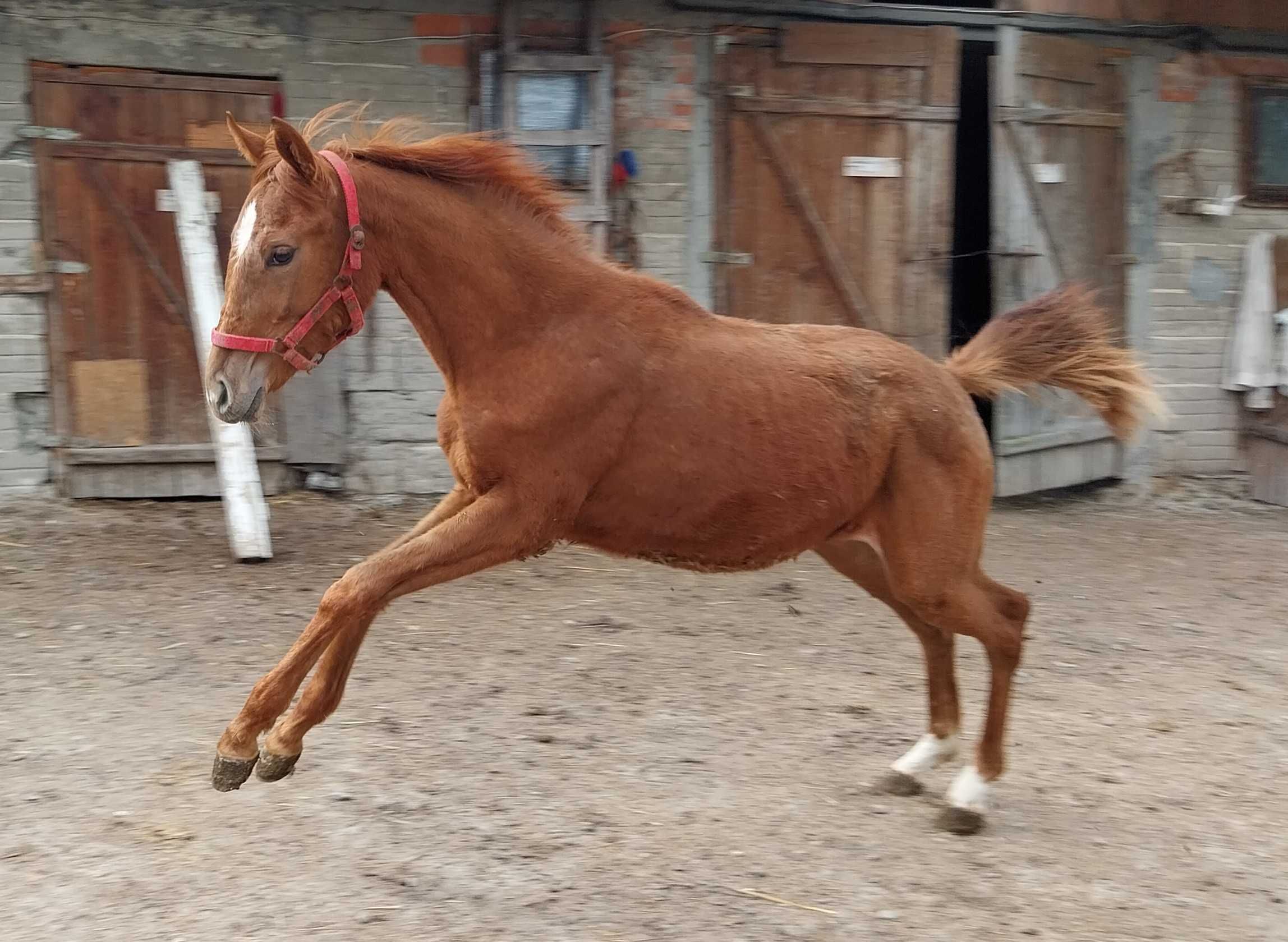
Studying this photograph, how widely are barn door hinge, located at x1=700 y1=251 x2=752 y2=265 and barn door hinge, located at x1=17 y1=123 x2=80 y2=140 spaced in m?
3.79

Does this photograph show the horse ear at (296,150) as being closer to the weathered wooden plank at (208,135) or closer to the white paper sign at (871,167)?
the weathered wooden plank at (208,135)

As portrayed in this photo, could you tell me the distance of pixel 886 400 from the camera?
12.6 feet

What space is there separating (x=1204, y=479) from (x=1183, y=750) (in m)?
5.03

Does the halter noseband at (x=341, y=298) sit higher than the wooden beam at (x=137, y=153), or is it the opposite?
the wooden beam at (x=137, y=153)

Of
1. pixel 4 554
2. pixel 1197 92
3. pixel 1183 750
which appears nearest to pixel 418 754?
pixel 1183 750

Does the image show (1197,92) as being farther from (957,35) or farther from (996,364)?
(996,364)

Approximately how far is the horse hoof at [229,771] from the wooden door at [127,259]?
502 cm

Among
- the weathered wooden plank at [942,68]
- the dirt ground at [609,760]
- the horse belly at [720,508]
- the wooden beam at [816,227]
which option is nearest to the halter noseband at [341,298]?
the horse belly at [720,508]

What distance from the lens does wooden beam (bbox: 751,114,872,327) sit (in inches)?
316

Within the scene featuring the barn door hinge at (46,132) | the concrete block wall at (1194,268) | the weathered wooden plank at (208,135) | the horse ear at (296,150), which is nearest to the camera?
→ the horse ear at (296,150)

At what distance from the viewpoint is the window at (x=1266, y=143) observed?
9.04 meters

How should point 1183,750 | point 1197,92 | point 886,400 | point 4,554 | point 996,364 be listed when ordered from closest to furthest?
point 886,400, point 996,364, point 1183,750, point 4,554, point 1197,92

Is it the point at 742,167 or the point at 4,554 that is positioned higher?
the point at 742,167

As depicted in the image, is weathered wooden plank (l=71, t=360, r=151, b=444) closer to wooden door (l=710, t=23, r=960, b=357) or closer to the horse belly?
wooden door (l=710, t=23, r=960, b=357)
